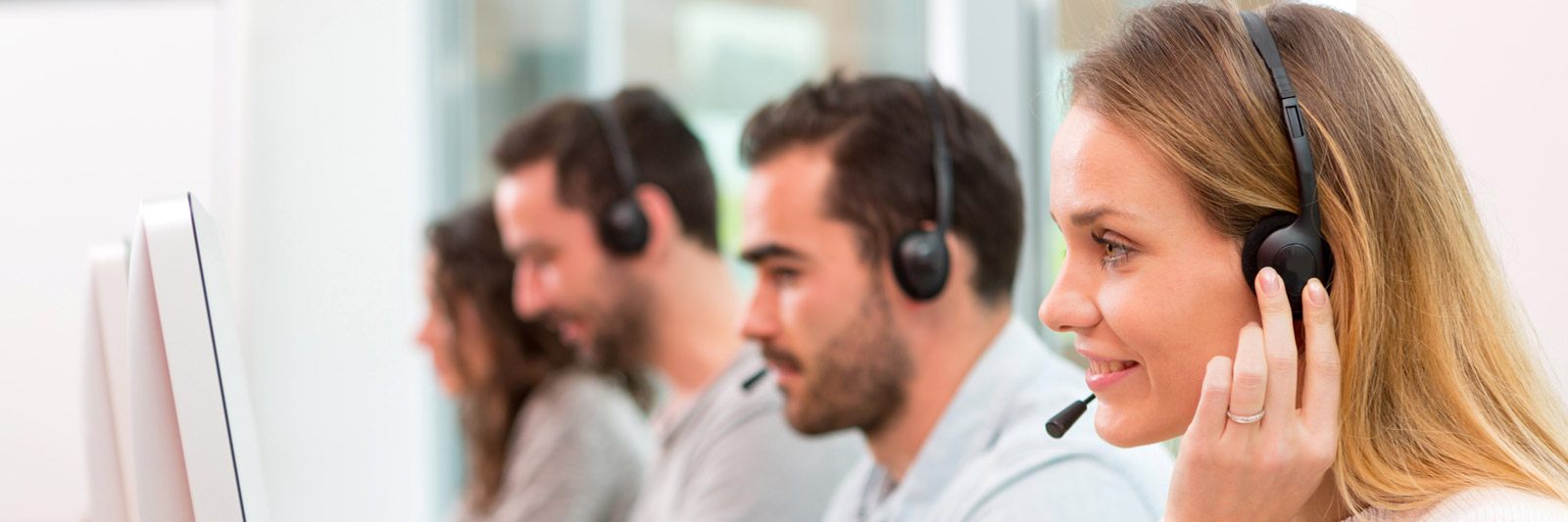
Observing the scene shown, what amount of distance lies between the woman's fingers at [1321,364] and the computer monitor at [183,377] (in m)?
0.66

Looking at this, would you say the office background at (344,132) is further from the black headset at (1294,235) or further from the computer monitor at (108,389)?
the computer monitor at (108,389)

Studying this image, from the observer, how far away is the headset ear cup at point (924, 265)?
129cm

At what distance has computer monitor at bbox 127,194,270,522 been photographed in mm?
637

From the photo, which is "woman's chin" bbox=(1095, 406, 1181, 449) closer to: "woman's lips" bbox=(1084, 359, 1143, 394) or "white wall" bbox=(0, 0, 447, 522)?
"woman's lips" bbox=(1084, 359, 1143, 394)

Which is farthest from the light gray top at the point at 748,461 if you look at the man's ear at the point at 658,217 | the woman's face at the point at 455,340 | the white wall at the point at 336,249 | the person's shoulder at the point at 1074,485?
the white wall at the point at 336,249

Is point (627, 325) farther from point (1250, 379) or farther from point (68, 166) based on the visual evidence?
point (1250, 379)

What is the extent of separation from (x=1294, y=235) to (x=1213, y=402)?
0.12 meters

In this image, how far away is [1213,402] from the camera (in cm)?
71

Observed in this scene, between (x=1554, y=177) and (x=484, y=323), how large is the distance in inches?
79.0

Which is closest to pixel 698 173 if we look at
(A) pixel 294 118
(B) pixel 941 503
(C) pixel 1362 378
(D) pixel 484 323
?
(D) pixel 484 323

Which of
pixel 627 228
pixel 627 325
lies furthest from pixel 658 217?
pixel 627 325

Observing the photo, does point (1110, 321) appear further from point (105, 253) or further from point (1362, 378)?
point (105, 253)

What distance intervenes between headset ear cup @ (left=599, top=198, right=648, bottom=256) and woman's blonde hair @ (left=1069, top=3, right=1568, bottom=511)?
1.31 m

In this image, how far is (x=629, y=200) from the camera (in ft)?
6.50
